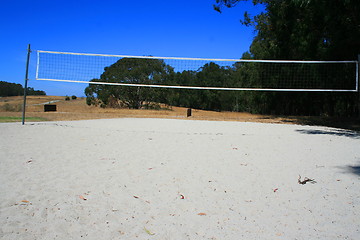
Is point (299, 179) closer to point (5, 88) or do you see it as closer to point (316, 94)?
point (316, 94)

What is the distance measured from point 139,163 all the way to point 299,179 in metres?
2.08

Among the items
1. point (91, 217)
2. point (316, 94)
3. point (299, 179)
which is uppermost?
point (316, 94)

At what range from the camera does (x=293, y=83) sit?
14203mm

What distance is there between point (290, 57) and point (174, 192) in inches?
539

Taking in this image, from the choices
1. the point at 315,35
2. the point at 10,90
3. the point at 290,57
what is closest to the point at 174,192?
the point at 315,35

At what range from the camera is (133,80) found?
18.1 meters

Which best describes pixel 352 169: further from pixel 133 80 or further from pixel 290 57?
pixel 133 80

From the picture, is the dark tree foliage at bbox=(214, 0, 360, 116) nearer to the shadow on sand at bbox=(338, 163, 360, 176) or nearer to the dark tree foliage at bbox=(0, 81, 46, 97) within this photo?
the shadow on sand at bbox=(338, 163, 360, 176)

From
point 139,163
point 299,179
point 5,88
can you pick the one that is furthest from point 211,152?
point 5,88

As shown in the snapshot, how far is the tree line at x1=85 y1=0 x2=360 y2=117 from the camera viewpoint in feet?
36.2

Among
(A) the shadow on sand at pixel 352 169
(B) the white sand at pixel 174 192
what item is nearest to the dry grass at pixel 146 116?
(B) the white sand at pixel 174 192

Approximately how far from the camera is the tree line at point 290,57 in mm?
11031

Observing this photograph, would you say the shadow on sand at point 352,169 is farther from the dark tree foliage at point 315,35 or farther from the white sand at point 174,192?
the dark tree foliage at point 315,35

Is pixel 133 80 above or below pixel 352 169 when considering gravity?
above
